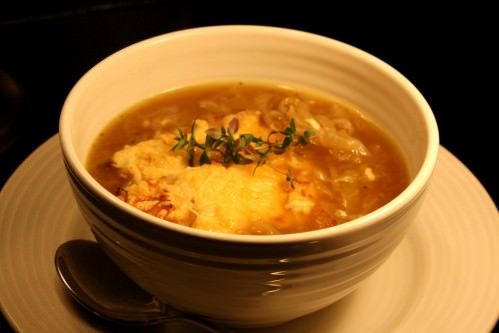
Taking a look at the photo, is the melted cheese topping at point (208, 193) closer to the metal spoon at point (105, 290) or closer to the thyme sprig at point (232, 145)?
the thyme sprig at point (232, 145)

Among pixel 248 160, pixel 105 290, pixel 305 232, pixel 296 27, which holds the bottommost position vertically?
pixel 296 27

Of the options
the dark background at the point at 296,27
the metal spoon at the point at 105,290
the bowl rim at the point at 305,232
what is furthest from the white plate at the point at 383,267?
the dark background at the point at 296,27

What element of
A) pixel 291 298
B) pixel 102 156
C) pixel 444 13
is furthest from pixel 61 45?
pixel 291 298

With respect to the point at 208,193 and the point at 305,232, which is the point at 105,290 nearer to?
the point at 208,193

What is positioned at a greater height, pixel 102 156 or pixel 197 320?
pixel 102 156

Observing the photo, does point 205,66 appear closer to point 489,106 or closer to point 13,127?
point 13,127

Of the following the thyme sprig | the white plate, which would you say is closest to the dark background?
the white plate

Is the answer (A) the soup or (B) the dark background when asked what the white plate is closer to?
(A) the soup

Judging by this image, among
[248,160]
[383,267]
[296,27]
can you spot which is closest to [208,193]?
[248,160]
